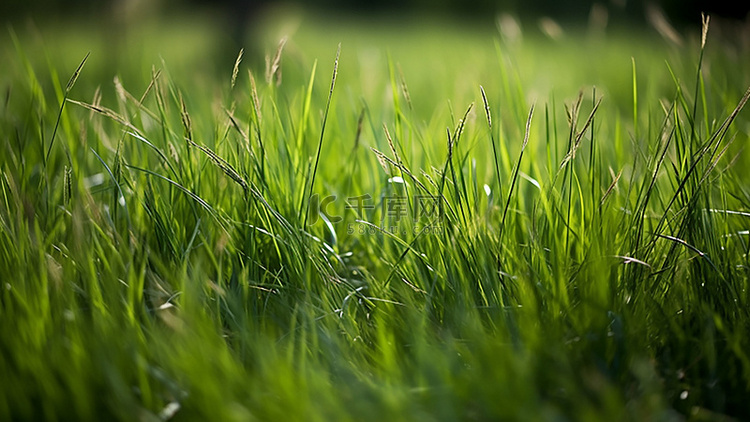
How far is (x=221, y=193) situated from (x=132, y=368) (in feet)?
1.40

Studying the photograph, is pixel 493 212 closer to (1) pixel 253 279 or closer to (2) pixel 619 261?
(2) pixel 619 261

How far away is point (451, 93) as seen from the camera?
234 cm

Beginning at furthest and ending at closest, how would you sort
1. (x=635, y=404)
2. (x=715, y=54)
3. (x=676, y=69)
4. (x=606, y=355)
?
(x=715, y=54), (x=676, y=69), (x=606, y=355), (x=635, y=404)

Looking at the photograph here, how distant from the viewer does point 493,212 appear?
112 centimetres

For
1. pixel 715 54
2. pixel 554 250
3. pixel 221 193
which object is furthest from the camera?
pixel 715 54

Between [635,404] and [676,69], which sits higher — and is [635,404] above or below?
below

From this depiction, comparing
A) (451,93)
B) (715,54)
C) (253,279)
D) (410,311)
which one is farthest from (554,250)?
(715,54)

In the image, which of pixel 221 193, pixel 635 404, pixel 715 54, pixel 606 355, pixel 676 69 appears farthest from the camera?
pixel 715 54

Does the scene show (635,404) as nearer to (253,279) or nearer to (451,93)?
(253,279)

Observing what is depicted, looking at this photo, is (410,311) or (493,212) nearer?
(410,311)

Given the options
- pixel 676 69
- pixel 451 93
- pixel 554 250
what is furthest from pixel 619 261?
pixel 676 69

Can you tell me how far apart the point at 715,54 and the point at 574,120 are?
2.02 m

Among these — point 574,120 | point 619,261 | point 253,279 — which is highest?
point 574,120

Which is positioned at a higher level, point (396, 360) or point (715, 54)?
point (715, 54)
